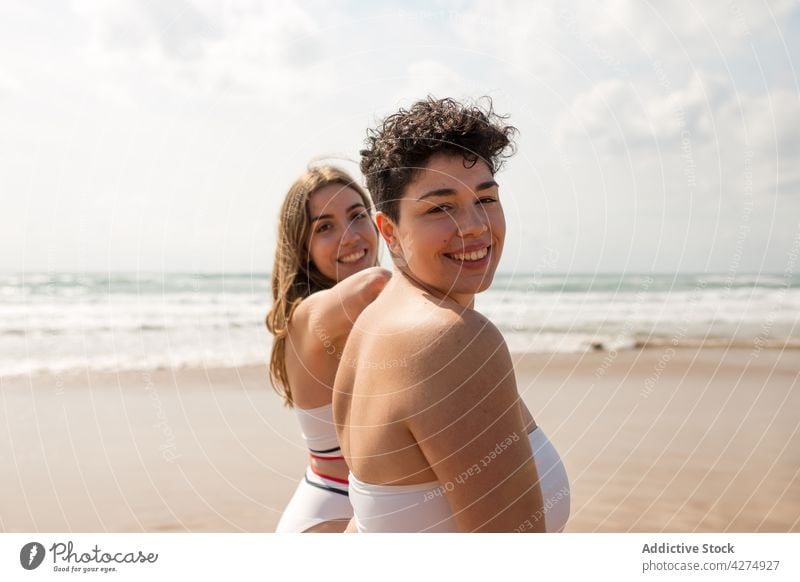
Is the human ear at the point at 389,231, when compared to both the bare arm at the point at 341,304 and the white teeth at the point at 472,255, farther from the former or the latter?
the bare arm at the point at 341,304

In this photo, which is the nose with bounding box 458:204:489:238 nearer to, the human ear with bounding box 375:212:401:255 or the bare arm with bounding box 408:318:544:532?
the human ear with bounding box 375:212:401:255

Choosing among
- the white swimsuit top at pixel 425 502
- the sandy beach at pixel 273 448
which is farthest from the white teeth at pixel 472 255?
the sandy beach at pixel 273 448

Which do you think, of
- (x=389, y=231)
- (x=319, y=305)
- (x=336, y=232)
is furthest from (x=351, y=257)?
(x=389, y=231)

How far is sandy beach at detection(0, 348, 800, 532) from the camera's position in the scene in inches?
236

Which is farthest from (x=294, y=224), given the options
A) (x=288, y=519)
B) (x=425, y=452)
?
(x=425, y=452)

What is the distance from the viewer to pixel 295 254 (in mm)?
3492

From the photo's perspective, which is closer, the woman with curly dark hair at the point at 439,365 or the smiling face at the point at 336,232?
the woman with curly dark hair at the point at 439,365

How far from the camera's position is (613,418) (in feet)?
28.1

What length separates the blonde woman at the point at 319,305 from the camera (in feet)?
9.43

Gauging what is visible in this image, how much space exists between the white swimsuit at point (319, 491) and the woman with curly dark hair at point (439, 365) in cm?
95

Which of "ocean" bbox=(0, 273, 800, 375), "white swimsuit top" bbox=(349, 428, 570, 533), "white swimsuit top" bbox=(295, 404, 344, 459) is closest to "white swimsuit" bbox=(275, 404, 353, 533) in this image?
"white swimsuit top" bbox=(295, 404, 344, 459)

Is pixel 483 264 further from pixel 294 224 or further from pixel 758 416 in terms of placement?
pixel 758 416

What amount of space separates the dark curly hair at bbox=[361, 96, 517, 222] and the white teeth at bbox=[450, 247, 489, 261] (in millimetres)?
208
